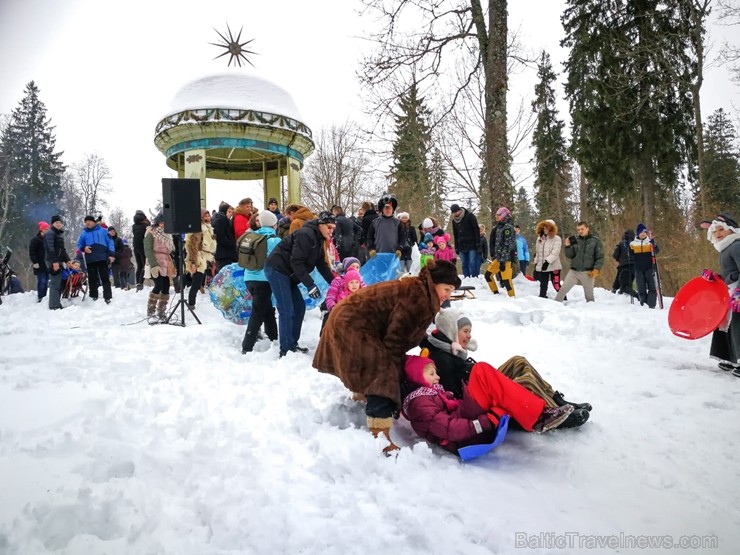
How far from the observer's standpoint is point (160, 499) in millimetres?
2305

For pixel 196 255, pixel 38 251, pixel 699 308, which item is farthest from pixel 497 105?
pixel 38 251

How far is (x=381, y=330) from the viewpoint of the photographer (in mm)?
3275

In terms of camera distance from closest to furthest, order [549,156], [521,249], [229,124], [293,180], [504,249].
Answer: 1. [504,249]
2. [521,249]
3. [229,124]
4. [293,180]
5. [549,156]

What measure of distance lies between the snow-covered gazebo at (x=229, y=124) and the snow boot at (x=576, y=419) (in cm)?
1332

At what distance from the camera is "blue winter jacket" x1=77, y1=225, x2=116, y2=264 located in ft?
32.6

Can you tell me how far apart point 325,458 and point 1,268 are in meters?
14.5

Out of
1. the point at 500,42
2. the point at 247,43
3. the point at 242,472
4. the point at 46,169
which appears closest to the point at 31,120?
the point at 46,169

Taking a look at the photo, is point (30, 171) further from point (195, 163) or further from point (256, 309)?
point (256, 309)

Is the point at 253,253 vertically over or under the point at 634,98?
→ under

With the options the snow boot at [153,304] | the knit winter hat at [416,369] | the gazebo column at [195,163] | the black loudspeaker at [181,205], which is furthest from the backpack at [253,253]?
the gazebo column at [195,163]

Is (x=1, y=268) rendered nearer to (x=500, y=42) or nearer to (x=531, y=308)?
(x=531, y=308)

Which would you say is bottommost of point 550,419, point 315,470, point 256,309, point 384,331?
point 315,470

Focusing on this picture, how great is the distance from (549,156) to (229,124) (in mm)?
25867

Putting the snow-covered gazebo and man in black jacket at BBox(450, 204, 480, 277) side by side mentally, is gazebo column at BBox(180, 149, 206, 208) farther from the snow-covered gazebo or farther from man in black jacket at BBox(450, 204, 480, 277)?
man in black jacket at BBox(450, 204, 480, 277)
